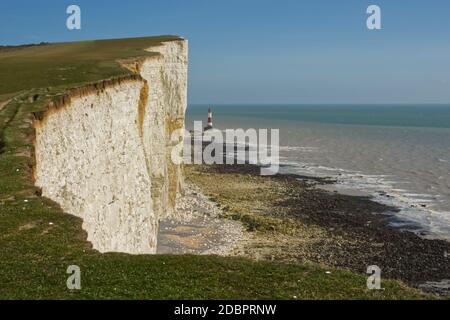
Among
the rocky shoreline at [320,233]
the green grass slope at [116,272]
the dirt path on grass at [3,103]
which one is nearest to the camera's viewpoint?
the green grass slope at [116,272]

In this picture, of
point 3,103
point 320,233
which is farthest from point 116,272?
point 320,233

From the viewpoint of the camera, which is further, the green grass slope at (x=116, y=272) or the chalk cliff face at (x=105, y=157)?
the chalk cliff face at (x=105, y=157)

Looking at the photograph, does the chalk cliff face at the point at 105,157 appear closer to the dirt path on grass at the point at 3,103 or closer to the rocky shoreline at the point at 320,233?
the dirt path on grass at the point at 3,103

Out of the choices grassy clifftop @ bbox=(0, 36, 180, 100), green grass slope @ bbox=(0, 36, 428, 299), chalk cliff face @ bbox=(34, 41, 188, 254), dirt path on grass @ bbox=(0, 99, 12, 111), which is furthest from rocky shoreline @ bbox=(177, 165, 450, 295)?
green grass slope @ bbox=(0, 36, 428, 299)

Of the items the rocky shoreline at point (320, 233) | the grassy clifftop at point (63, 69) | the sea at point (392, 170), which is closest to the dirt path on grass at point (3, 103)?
the grassy clifftop at point (63, 69)

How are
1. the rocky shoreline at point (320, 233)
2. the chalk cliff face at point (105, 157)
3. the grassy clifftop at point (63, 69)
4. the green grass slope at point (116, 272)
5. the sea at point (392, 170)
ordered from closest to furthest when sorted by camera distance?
the green grass slope at point (116, 272) → the chalk cliff face at point (105, 157) → the grassy clifftop at point (63, 69) → the rocky shoreline at point (320, 233) → the sea at point (392, 170)

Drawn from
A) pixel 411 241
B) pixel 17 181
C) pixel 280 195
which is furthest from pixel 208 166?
pixel 17 181

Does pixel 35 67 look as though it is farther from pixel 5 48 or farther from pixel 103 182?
pixel 5 48

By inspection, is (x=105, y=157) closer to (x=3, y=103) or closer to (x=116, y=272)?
(x=3, y=103)
